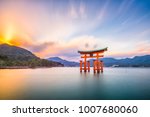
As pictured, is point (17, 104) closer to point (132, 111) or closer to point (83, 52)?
point (132, 111)

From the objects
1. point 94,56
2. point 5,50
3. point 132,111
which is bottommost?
point 132,111

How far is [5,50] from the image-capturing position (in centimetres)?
7238

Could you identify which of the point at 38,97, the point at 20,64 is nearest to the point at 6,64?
the point at 20,64

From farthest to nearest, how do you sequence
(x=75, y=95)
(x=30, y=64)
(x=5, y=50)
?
(x=5, y=50), (x=30, y=64), (x=75, y=95)

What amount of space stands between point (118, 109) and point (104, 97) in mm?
2729

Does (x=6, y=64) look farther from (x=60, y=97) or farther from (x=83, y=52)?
(x=60, y=97)

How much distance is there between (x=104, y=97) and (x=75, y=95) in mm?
1215

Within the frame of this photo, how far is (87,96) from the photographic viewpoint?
333 inches

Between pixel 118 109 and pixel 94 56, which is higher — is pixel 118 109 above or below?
below

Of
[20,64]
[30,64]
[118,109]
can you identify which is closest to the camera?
[118,109]

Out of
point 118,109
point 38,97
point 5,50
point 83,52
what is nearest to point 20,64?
point 5,50

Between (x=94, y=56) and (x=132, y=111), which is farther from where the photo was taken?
(x=94, y=56)

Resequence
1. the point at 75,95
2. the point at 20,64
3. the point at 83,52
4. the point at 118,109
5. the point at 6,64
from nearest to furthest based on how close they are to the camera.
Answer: the point at 118,109 → the point at 75,95 → the point at 83,52 → the point at 6,64 → the point at 20,64

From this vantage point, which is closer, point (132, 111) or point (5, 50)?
point (132, 111)
